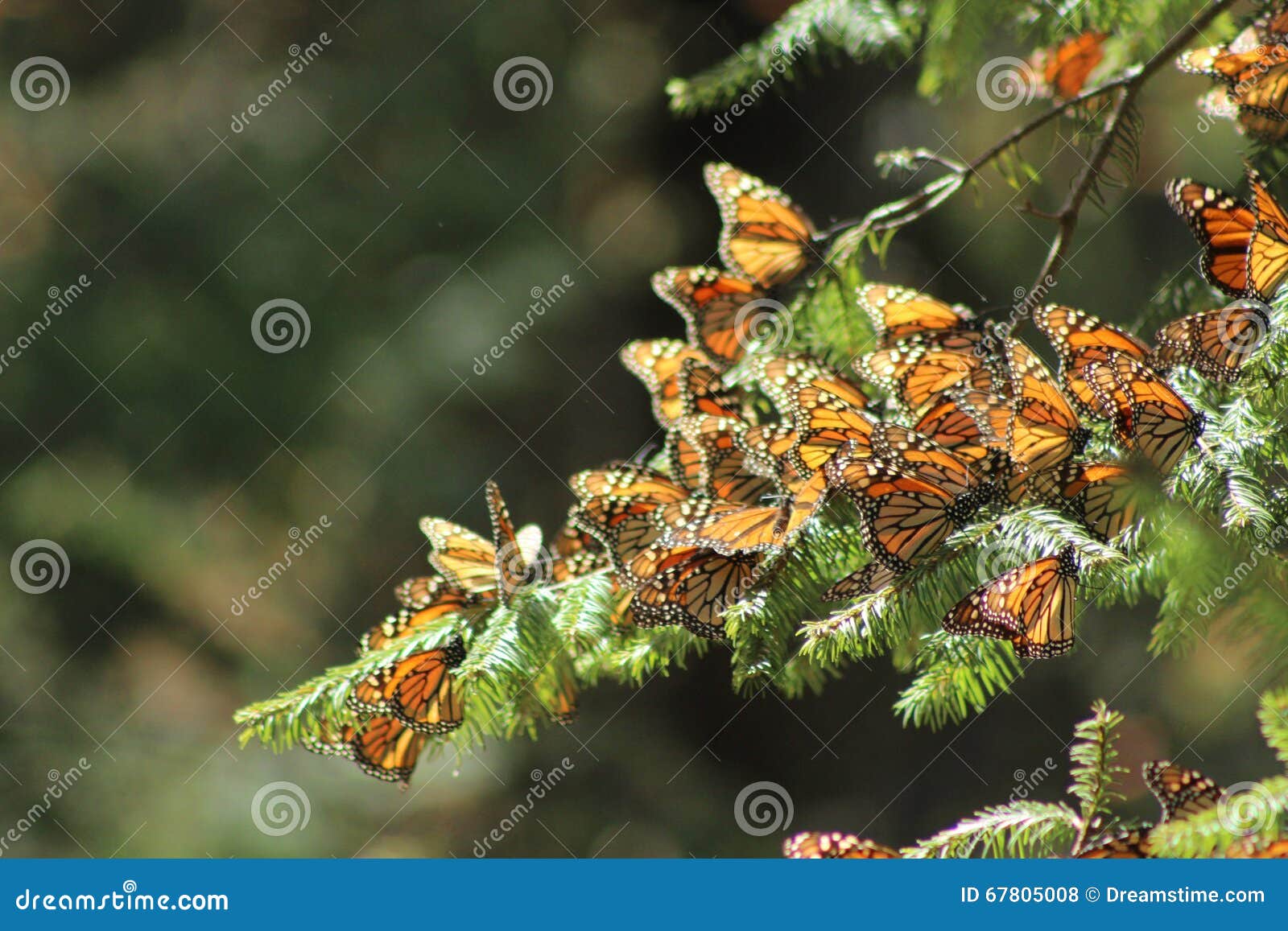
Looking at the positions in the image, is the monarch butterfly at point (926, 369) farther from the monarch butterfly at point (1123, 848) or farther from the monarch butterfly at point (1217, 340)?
the monarch butterfly at point (1123, 848)

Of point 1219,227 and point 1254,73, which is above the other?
point 1254,73

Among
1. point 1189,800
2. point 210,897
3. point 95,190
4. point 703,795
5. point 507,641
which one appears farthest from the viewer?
point 95,190

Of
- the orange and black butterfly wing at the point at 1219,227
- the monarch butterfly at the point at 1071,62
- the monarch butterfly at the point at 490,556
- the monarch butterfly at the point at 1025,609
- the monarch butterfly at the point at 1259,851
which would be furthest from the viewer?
the monarch butterfly at the point at 1071,62

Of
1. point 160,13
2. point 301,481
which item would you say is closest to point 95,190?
point 160,13

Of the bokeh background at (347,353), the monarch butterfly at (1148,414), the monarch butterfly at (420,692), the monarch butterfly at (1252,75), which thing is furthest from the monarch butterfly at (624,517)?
the bokeh background at (347,353)

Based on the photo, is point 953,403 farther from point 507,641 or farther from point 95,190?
point 95,190

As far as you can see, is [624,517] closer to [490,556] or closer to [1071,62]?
[490,556]

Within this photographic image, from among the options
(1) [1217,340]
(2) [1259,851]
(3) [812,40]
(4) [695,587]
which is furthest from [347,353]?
(2) [1259,851]
